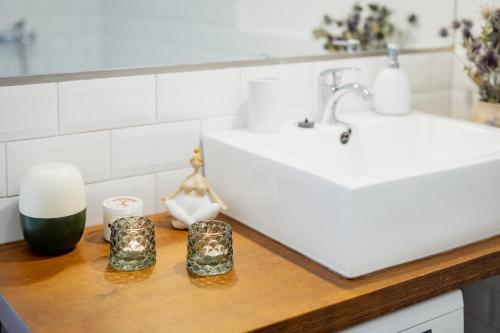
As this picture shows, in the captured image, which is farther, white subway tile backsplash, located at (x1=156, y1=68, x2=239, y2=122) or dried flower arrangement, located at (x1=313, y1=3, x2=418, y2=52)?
dried flower arrangement, located at (x1=313, y1=3, x2=418, y2=52)

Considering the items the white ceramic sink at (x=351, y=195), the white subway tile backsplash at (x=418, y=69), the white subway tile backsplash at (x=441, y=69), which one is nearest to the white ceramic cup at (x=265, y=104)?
the white ceramic sink at (x=351, y=195)

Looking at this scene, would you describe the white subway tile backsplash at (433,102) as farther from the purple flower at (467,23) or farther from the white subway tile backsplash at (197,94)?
the white subway tile backsplash at (197,94)

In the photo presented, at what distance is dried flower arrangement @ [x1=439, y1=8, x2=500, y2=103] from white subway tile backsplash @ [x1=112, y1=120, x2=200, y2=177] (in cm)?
78

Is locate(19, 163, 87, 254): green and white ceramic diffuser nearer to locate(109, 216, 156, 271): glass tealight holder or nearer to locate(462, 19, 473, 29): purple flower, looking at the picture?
locate(109, 216, 156, 271): glass tealight holder

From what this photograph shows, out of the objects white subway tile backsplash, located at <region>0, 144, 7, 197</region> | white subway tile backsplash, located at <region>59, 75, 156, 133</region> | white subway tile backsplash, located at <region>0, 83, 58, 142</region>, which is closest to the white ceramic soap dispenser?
white subway tile backsplash, located at <region>59, 75, 156, 133</region>

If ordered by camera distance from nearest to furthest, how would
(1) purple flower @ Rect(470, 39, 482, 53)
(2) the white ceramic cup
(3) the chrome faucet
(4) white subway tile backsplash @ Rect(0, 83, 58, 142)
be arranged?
(4) white subway tile backsplash @ Rect(0, 83, 58, 142) → (2) the white ceramic cup → (3) the chrome faucet → (1) purple flower @ Rect(470, 39, 482, 53)

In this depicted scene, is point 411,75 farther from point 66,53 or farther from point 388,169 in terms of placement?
point 66,53

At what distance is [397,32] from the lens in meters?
1.99

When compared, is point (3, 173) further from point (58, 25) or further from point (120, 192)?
point (58, 25)

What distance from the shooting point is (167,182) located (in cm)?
156

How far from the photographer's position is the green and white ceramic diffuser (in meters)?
1.26

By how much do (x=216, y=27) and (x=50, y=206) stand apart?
91 centimetres

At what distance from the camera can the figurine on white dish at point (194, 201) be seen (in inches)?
→ 55.9

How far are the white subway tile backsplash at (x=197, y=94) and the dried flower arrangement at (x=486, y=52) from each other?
66 cm
